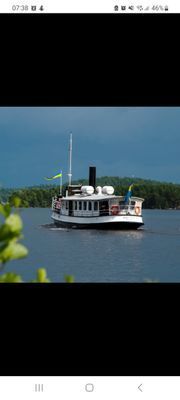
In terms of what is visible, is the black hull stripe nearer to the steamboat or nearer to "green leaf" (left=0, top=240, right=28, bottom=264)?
the steamboat

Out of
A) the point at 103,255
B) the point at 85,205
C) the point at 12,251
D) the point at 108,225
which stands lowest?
the point at 103,255

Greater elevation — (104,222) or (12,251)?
(12,251)

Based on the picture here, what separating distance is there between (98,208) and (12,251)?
2113 cm

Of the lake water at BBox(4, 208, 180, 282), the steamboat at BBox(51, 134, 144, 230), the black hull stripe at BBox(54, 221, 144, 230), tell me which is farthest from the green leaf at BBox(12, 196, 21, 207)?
the black hull stripe at BBox(54, 221, 144, 230)

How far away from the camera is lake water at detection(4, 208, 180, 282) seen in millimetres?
13617

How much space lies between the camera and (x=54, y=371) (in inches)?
81.3

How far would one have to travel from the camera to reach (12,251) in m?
0.86

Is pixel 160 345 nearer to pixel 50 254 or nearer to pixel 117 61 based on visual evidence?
pixel 117 61

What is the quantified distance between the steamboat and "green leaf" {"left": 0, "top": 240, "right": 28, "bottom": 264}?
2072 cm

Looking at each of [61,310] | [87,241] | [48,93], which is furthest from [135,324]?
[87,241]

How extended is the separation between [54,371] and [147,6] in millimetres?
1545
